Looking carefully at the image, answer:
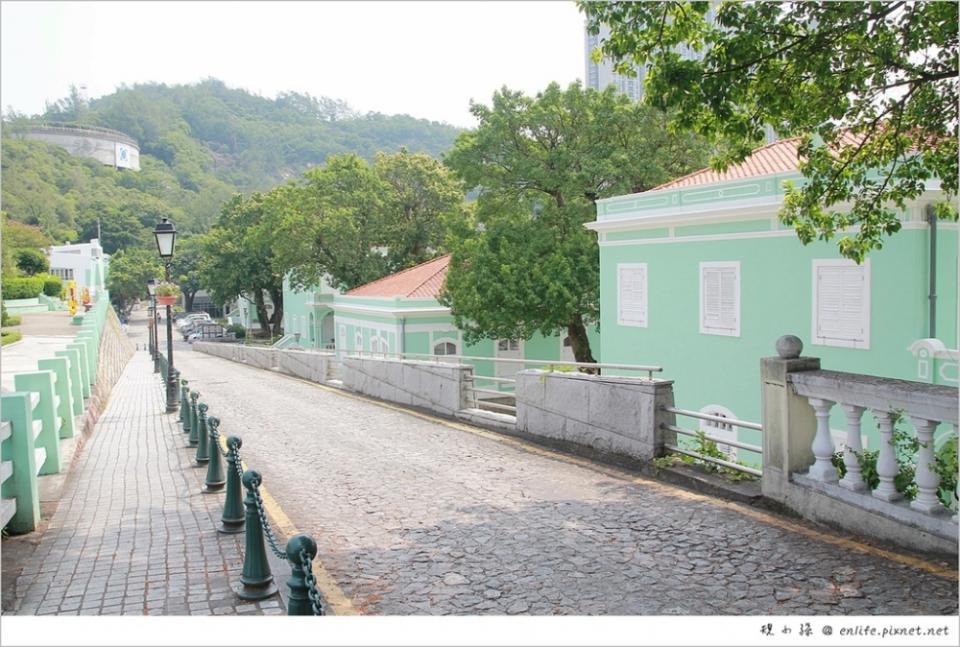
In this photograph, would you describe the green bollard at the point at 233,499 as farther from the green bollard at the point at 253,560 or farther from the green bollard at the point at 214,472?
the green bollard at the point at 214,472

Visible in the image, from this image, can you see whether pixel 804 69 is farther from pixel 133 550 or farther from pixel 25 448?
pixel 25 448

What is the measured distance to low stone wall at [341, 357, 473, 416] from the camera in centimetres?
1444

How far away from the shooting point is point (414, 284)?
3509 centimetres

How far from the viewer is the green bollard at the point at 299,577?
3951 mm

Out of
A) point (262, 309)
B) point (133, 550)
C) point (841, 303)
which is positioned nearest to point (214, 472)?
point (133, 550)

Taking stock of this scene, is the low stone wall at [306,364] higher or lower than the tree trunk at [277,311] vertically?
lower

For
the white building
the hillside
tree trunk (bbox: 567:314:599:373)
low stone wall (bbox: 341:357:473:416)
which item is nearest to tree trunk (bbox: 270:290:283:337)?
the white building

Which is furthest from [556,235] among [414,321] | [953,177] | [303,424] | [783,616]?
[783,616]

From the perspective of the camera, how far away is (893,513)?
5590mm

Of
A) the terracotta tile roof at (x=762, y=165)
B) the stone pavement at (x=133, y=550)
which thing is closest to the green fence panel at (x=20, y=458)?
the stone pavement at (x=133, y=550)

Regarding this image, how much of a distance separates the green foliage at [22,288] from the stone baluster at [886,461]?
48.1 metres

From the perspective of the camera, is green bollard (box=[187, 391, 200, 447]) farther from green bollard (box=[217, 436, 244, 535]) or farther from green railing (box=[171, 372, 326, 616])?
green bollard (box=[217, 436, 244, 535])

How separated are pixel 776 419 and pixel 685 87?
2.99m

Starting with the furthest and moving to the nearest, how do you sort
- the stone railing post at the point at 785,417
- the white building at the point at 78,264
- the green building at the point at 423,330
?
the white building at the point at 78,264, the green building at the point at 423,330, the stone railing post at the point at 785,417
